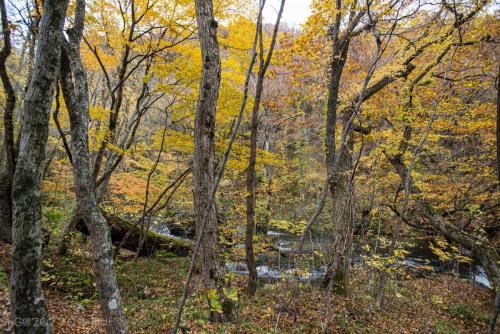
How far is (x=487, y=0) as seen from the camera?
22.5 ft

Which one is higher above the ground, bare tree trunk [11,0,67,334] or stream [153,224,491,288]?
bare tree trunk [11,0,67,334]

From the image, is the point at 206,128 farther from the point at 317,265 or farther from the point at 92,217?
the point at 317,265

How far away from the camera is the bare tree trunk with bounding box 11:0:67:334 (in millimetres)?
2791

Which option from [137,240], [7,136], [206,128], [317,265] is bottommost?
[317,265]

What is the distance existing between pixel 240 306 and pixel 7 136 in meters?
6.51

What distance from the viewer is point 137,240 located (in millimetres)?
10945

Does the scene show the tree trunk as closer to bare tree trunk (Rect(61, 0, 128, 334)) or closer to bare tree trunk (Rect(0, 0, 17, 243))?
bare tree trunk (Rect(61, 0, 128, 334))

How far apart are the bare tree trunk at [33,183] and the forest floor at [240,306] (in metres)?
1.56

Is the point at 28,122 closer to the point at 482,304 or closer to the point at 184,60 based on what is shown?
the point at 184,60

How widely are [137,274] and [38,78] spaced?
25.5 feet

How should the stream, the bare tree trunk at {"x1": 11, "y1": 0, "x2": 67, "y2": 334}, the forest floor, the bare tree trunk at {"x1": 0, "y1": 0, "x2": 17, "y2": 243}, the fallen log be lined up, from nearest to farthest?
the bare tree trunk at {"x1": 11, "y1": 0, "x2": 67, "y2": 334} < the forest floor < the bare tree trunk at {"x1": 0, "y1": 0, "x2": 17, "y2": 243} < the fallen log < the stream

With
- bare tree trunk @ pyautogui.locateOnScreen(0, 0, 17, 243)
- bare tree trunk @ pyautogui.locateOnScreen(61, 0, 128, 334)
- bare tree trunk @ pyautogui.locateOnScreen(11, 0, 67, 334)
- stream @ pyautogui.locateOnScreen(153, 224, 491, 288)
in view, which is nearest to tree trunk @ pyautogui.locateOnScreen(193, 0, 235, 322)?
bare tree trunk @ pyautogui.locateOnScreen(61, 0, 128, 334)

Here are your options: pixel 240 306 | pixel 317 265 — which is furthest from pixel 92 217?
pixel 317 265

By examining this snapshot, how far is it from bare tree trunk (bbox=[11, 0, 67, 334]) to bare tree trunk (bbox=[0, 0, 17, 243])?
406cm
